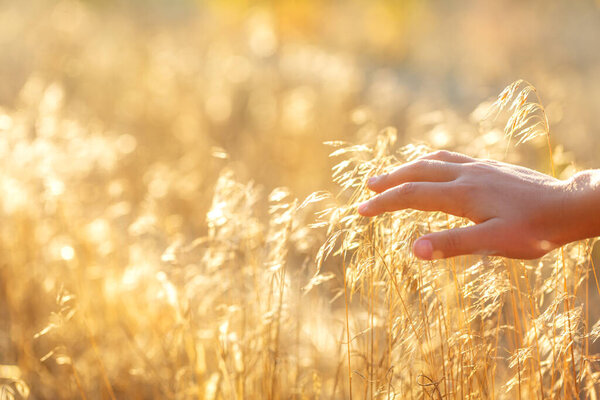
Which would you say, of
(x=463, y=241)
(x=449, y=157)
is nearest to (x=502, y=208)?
(x=463, y=241)

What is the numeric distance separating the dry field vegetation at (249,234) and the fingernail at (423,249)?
304 mm

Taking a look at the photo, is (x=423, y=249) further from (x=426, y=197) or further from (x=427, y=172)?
(x=427, y=172)

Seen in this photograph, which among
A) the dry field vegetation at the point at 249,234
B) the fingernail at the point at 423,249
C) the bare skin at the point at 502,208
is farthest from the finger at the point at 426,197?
the dry field vegetation at the point at 249,234

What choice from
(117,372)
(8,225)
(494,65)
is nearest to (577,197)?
(117,372)

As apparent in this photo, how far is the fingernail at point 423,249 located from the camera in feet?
3.77

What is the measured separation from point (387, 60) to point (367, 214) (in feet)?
47.0

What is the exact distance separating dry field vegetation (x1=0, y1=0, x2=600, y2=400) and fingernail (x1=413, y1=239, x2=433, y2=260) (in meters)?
0.30

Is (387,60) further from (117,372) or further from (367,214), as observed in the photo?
(367,214)

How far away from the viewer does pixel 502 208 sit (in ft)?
3.97

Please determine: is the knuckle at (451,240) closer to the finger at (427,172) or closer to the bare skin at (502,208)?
the bare skin at (502,208)

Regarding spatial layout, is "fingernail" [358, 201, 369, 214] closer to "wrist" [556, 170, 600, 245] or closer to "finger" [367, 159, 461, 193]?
"finger" [367, 159, 461, 193]

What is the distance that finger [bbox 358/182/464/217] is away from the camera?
1.24m

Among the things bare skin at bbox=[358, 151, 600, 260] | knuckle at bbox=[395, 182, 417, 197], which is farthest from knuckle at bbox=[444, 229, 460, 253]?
knuckle at bbox=[395, 182, 417, 197]

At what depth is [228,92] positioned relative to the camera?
6.80 m
